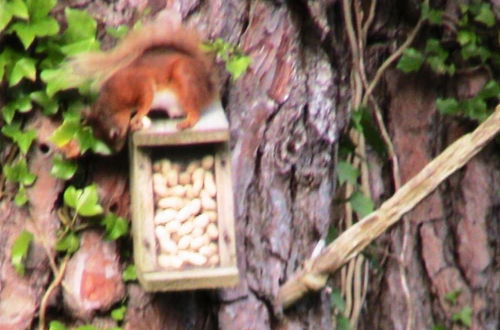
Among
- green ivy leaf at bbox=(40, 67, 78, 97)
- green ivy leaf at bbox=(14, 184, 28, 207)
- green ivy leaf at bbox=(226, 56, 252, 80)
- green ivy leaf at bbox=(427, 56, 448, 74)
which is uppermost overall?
green ivy leaf at bbox=(40, 67, 78, 97)

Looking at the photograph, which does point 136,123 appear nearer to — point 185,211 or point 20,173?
point 185,211

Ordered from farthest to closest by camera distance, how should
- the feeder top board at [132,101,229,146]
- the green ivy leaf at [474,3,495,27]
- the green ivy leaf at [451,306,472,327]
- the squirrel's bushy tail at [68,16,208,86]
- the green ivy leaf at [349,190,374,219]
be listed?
the green ivy leaf at [451,306,472,327]
the green ivy leaf at [474,3,495,27]
the green ivy leaf at [349,190,374,219]
the squirrel's bushy tail at [68,16,208,86]
the feeder top board at [132,101,229,146]

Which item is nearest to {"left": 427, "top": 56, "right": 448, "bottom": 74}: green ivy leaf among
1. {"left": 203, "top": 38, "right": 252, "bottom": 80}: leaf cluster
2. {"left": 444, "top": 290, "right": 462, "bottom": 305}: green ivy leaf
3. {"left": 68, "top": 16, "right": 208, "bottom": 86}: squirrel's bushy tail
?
{"left": 444, "top": 290, "right": 462, "bottom": 305}: green ivy leaf

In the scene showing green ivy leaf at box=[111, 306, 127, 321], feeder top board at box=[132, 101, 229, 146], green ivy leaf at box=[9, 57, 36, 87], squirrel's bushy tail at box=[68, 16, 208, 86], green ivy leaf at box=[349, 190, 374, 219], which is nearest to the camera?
feeder top board at box=[132, 101, 229, 146]

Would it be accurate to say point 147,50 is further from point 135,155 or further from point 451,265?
point 451,265

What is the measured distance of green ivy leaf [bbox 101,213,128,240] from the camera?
2770 mm

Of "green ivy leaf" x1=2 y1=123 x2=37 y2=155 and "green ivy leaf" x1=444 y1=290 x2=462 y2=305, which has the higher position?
"green ivy leaf" x1=2 y1=123 x2=37 y2=155

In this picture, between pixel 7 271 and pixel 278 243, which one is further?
pixel 278 243

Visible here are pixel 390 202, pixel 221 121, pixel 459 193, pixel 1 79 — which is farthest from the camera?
pixel 459 193

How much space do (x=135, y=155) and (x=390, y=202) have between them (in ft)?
2.02

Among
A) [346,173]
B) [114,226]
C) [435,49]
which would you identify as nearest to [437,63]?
[435,49]

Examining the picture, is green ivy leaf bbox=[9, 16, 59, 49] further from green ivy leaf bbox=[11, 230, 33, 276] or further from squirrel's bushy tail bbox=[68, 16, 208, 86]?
green ivy leaf bbox=[11, 230, 33, 276]

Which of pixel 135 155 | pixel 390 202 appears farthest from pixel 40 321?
pixel 390 202

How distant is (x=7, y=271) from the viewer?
2795 mm
